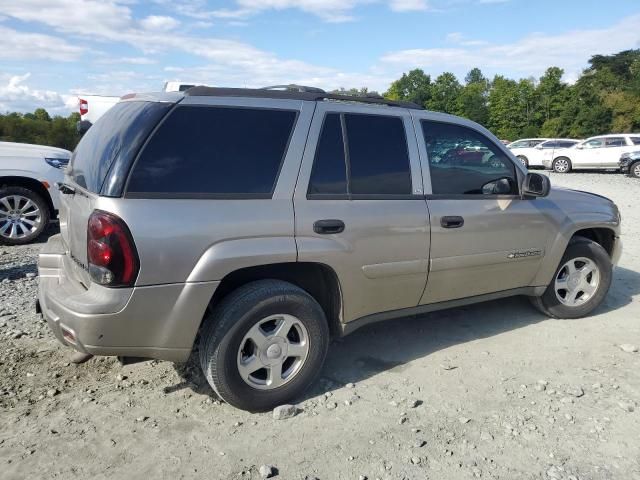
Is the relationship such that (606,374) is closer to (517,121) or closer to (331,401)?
(331,401)

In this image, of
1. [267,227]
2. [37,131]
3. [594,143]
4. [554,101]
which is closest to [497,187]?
Answer: [267,227]

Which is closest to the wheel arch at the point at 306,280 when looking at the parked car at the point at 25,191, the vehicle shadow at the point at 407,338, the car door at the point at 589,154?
the vehicle shadow at the point at 407,338

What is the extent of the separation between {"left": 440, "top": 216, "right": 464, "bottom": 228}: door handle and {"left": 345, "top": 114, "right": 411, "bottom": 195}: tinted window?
0.34 meters

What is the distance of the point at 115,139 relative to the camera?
9.73 ft

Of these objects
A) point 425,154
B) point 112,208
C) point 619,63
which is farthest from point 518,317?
point 619,63

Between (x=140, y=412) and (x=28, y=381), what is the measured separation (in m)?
0.91

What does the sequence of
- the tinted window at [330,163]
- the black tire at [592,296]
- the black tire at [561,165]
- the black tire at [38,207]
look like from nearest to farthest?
the tinted window at [330,163] → the black tire at [592,296] → the black tire at [38,207] → the black tire at [561,165]

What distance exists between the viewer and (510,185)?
4148 mm

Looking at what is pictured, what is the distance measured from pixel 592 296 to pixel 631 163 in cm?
1777

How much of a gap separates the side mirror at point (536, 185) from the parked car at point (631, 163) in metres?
18.6

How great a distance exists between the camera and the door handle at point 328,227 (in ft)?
10.4

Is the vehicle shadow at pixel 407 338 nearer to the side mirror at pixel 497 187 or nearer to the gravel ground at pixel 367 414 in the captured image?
the gravel ground at pixel 367 414

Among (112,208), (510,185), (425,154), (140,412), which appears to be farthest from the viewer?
(510,185)

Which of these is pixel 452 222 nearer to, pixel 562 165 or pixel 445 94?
pixel 562 165
